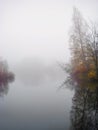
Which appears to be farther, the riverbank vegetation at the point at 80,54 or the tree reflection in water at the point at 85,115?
the riverbank vegetation at the point at 80,54

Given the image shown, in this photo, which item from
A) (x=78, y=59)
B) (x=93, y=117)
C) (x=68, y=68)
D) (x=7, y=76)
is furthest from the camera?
(x=7, y=76)

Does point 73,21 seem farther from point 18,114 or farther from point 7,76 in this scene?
point 7,76

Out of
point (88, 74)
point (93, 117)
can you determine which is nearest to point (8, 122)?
point (93, 117)

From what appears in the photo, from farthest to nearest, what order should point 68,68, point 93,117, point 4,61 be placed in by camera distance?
point 4,61 → point 68,68 → point 93,117

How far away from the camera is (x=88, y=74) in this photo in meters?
40.4

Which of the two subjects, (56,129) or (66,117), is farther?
Result: (66,117)

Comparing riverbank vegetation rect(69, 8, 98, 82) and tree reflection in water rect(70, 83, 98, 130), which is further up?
riverbank vegetation rect(69, 8, 98, 82)

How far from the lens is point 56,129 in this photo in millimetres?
15797

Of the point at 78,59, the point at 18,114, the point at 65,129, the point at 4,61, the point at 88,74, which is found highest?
the point at 4,61

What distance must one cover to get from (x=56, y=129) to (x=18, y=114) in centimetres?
581

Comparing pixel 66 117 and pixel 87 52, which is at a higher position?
pixel 87 52

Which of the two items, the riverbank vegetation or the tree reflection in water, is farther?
the riverbank vegetation

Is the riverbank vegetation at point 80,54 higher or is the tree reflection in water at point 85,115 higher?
→ the riverbank vegetation at point 80,54

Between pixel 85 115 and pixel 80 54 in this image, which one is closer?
pixel 85 115
